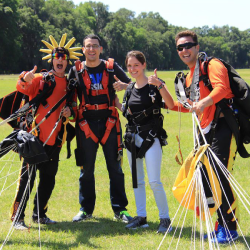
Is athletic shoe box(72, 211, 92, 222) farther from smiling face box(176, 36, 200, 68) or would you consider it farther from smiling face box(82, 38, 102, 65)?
smiling face box(176, 36, 200, 68)

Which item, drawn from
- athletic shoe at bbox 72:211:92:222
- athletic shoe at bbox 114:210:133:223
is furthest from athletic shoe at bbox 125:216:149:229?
athletic shoe at bbox 72:211:92:222

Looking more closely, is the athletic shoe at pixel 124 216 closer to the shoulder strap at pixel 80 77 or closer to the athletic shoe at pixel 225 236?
the athletic shoe at pixel 225 236

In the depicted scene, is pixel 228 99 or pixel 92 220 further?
pixel 92 220

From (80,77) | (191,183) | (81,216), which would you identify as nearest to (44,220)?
(81,216)

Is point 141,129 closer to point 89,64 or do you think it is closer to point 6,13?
point 89,64

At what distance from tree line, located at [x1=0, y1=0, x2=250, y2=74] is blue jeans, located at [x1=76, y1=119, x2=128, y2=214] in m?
37.3

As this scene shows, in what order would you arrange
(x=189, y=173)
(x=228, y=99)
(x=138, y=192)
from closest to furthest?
(x=189, y=173) → (x=228, y=99) → (x=138, y=192)

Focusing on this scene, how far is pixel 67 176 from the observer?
23.2 feet

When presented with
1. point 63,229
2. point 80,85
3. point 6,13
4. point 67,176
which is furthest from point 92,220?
point 6,13

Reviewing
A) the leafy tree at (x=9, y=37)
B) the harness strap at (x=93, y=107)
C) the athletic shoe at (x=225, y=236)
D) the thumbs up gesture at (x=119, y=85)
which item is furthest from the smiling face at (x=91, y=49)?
the leafy tree at (x=9, y=37)

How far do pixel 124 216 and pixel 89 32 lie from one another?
84.2 metres

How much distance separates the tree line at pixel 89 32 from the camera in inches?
2389

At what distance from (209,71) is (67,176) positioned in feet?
13.4

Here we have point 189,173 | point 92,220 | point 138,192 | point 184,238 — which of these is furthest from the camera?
point 92,220
